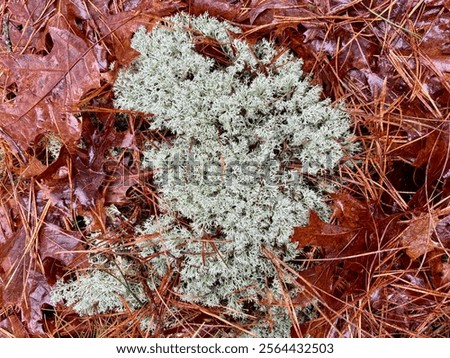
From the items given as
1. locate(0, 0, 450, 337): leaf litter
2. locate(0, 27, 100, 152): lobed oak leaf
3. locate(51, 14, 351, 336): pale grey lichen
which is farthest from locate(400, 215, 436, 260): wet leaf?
locate(0, 27, 100, 152): lobed oak leaf

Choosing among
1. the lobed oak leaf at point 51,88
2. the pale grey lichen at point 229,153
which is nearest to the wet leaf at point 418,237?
the pale grey lichen at point 229,153

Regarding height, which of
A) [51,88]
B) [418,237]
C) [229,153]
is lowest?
[418,237]

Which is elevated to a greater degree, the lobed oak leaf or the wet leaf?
the lobed oak leaf

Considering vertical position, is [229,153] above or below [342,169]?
above

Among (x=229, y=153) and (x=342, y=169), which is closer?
(x=229, y=153)

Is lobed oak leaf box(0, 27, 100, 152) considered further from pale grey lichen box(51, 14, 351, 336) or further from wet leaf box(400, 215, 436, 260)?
wet leaf box(400, 215, 436, 260)

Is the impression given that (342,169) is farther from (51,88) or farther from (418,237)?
(51,88)

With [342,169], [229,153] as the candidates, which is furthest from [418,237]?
[229,153]
